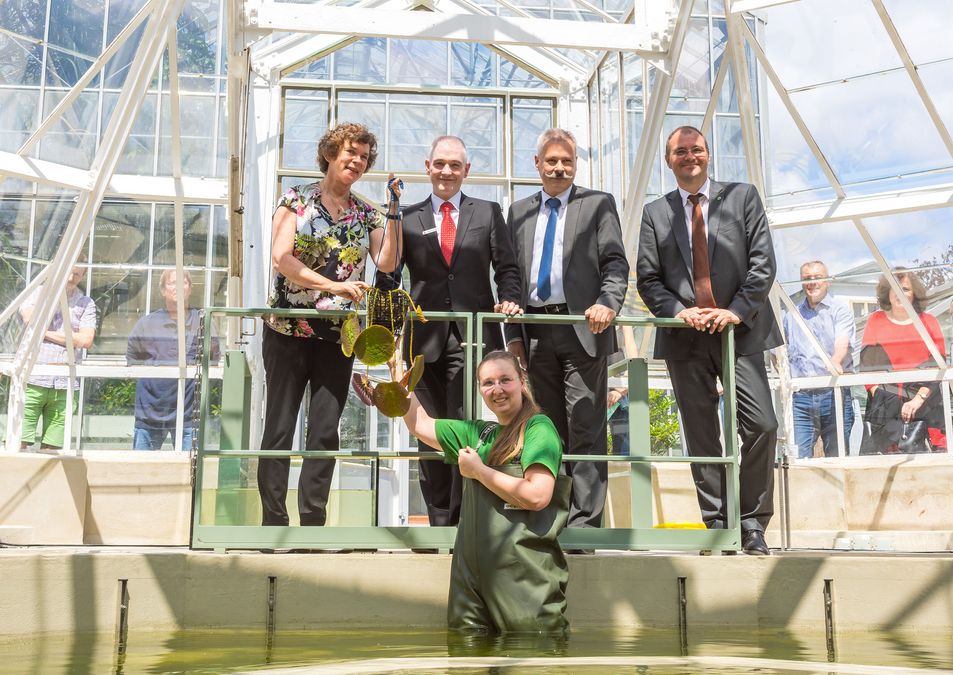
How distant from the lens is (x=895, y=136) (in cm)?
747

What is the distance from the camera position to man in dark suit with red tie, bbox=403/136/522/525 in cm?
443

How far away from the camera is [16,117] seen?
22.6 ft

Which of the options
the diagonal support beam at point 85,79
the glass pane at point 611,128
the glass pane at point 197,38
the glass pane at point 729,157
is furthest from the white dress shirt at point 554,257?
the glass pane at point 729,157

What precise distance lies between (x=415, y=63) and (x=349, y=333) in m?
5.90

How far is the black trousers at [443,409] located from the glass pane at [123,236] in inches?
185

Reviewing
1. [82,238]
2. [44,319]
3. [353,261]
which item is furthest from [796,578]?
[44,319]

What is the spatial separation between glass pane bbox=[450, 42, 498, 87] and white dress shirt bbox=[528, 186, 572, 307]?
5.26m

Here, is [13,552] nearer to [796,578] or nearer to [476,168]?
[796,578]

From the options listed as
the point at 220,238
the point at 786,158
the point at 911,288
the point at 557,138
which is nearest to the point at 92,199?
the point at 220,238

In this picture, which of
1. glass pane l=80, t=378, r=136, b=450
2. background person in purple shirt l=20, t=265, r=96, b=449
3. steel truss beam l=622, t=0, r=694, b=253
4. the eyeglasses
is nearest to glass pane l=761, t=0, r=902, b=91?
steel truss beam l=622, t=0, r=694, b=253

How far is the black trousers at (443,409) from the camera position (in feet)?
14.1

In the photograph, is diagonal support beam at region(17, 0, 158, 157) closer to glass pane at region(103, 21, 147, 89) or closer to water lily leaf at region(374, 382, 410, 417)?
glass pane at region(103, 21, 147, 89)

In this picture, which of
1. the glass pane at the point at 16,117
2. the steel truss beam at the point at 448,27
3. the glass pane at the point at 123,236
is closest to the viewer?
the steel truss beam at the point at 448,27

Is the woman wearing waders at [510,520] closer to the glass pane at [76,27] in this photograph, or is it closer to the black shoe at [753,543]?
the black shoe at [753,543]
